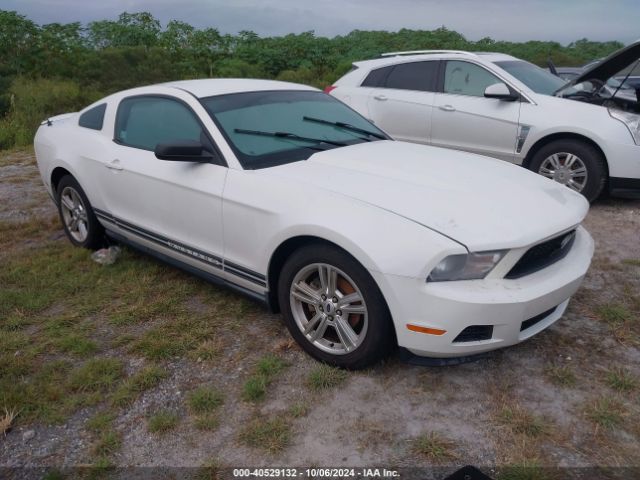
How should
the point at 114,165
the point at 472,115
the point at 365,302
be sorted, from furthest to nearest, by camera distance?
the point at 472,115
the point at 114,165
the point at 365,302

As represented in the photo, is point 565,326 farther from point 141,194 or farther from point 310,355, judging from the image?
point 141,194

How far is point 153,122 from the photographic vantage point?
4199 millimetres

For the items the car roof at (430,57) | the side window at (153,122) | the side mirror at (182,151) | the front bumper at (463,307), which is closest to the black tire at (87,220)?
the side window at (153,122)

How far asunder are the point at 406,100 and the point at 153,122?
3498mm

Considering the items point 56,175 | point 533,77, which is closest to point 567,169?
point 533,77

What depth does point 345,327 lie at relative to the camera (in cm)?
305

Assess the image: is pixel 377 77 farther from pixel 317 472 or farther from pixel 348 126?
pixel 317 472

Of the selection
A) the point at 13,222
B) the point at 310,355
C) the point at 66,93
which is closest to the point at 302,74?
the point at 66,93

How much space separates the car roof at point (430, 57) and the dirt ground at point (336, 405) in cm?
361

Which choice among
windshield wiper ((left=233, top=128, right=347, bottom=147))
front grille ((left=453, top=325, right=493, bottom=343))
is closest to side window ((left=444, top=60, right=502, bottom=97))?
windshield wiper ((left=233, top=128, right=347, bottom=147))

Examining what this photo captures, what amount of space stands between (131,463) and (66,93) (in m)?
12.0

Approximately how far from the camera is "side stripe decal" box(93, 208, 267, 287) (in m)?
3.45

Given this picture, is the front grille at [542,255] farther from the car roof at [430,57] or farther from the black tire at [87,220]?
the car roof at [430,57]

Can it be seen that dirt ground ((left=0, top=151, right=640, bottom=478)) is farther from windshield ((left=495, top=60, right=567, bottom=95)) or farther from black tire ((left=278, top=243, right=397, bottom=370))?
windshield ((left=495, top=60, right=567, bottom=95))
